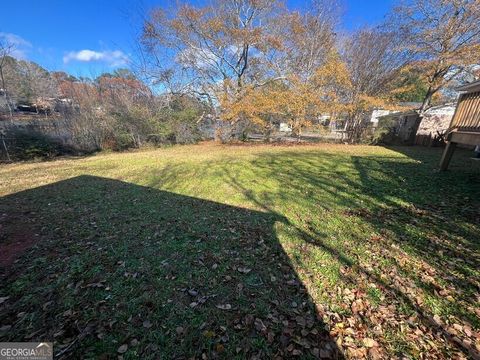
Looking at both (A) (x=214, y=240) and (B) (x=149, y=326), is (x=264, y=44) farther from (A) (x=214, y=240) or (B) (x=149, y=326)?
(B) (x=149, y=326)

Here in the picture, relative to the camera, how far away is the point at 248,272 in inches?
118

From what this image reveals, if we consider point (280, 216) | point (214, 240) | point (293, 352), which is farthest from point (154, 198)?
point (293, 352)

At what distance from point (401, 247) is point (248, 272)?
2.37m

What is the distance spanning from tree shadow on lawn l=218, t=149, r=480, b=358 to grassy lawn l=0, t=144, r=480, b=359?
0.02 m

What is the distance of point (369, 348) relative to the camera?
6.55 feet

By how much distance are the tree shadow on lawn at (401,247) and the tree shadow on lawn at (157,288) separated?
0.50 metres

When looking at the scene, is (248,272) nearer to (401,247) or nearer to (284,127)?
(401,247)

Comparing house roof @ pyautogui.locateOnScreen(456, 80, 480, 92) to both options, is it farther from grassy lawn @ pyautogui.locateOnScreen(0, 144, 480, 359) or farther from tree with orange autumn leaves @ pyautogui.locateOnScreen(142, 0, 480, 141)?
tree with orange autumn leaves @ pyautogui.locateOnScreen(142, 0, 480, 141)

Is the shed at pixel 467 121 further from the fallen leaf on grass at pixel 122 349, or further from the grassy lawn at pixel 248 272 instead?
the fallen leaf on grass at pixel 122 349

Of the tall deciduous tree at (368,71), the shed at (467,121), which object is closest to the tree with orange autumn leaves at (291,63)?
the tall deciduous tree at (368,71)

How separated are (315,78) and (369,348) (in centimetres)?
1840

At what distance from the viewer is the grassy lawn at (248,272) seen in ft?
6.87

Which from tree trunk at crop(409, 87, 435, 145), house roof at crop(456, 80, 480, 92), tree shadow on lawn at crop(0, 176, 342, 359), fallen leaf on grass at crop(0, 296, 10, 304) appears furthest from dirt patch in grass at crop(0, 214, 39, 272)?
tree trunk at crop(409, 87, 435, 145)

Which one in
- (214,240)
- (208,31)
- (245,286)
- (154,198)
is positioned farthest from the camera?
(208,31)
